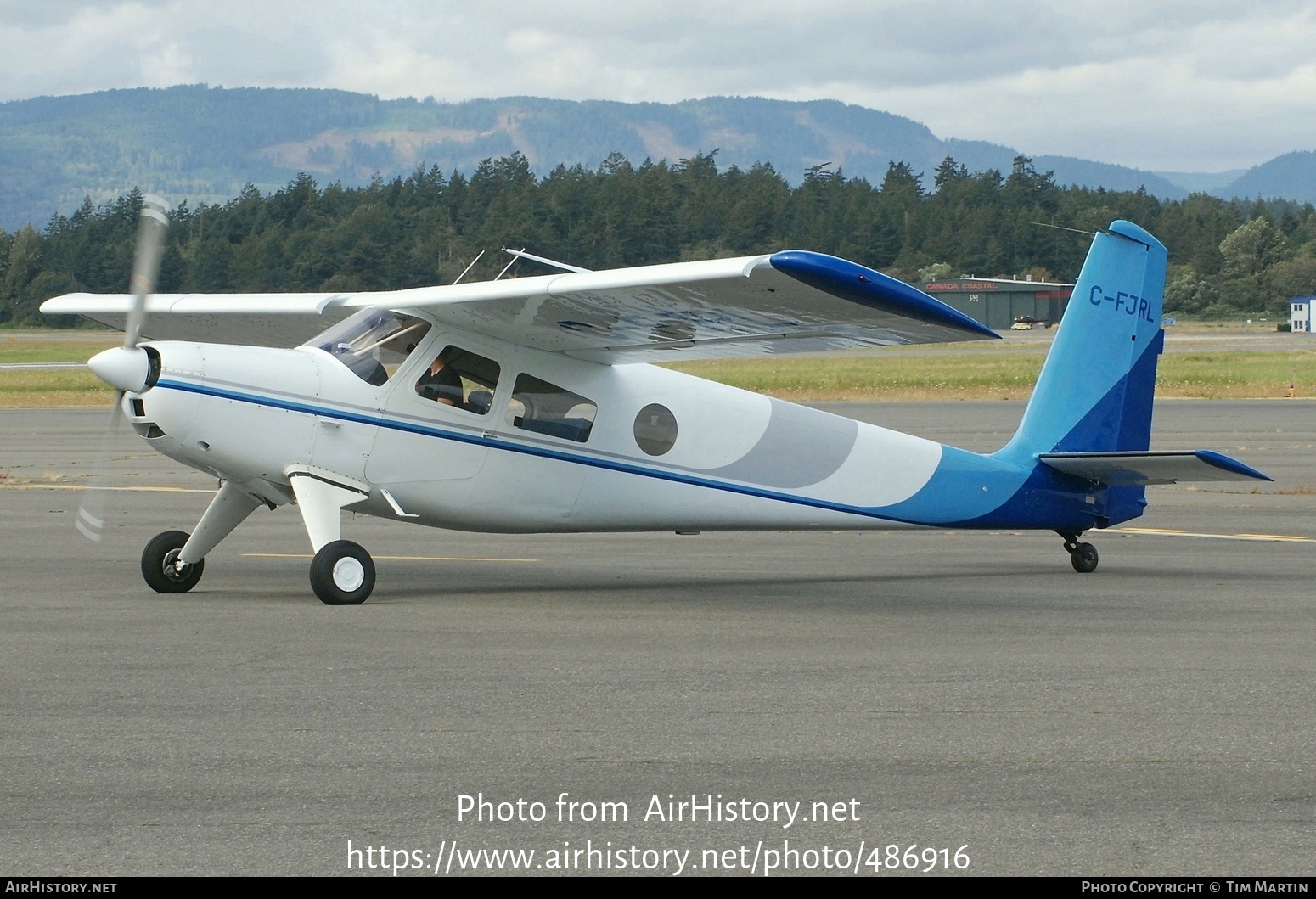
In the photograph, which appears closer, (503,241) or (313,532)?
(313,532)

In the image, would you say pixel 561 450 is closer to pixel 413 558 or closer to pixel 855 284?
pixel 413 558

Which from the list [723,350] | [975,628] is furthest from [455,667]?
[723,350]

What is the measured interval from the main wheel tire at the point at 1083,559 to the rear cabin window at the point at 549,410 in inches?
165

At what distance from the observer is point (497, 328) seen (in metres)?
10.4

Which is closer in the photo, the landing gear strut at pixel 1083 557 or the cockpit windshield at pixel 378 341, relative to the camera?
the cockpit windshield at pixel 378 341

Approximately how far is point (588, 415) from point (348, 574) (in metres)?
2.24

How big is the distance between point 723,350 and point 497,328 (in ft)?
6.05

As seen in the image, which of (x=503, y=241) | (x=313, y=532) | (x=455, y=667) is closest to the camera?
(x=455, y=667)

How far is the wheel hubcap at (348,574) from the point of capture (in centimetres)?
969

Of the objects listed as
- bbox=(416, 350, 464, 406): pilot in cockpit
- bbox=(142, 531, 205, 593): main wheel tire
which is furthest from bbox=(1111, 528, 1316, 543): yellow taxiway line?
bbox=(142, 531, 205, 593): main wheel tire

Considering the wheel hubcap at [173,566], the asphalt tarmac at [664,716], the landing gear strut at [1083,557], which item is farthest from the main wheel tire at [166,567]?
the landing gear strut at [1083,557]

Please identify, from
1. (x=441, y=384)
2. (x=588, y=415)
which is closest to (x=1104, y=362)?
(x=588, y=415)

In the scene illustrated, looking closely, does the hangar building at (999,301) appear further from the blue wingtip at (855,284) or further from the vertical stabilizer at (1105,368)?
the blue wingtip at (855,284)
